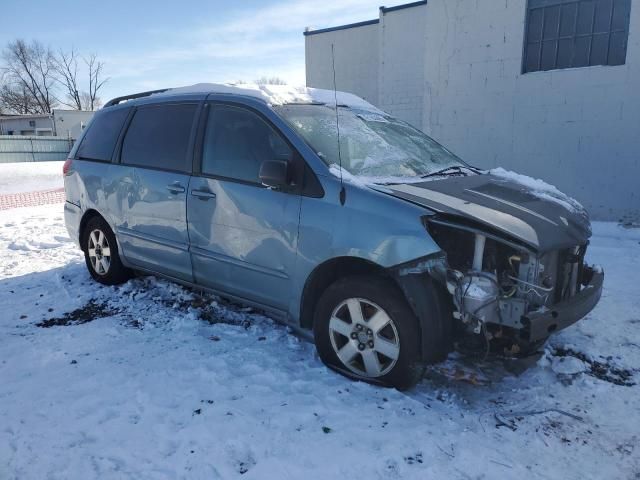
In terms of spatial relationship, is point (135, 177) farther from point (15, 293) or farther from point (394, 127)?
point (394, 127)

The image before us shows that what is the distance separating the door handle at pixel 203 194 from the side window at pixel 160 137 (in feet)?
0.82

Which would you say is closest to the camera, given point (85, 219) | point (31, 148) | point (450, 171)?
point (450, 171)

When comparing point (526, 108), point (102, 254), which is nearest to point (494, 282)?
point (102, 254)

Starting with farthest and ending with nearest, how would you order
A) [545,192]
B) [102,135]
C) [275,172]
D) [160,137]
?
[102,135]
[160,137]
[545,192]
[275,172]

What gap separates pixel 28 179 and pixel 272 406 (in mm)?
20790

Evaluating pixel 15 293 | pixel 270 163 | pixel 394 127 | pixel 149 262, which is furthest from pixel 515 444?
pixel 15 293

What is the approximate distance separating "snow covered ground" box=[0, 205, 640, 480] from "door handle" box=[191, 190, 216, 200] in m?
1.07

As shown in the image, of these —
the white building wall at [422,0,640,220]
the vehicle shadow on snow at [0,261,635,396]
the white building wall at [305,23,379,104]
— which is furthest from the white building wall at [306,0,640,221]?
the vehicle shadow on snow at [0,261,635,396]

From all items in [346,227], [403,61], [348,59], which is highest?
[348,59]

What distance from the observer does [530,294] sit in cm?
266

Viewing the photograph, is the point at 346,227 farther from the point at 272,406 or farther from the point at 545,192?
the point at 545,192

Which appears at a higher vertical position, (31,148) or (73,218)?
(31,148)

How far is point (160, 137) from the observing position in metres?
4.21

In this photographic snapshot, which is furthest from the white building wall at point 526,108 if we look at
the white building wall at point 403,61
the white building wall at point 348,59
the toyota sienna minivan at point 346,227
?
the toyota sienna minivan at point 346,227
